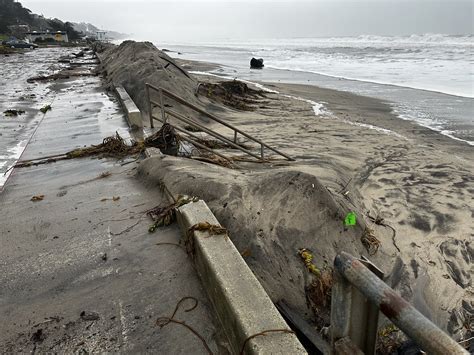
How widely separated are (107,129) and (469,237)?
7.31 m

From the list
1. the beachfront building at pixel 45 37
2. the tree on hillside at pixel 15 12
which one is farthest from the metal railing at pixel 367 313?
the tree on hillside at pixel 15 12

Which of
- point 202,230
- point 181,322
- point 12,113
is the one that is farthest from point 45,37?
point 181,322

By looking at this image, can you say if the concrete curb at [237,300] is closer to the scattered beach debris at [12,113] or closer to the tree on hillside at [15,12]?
the scattered beach debris at [12,113]

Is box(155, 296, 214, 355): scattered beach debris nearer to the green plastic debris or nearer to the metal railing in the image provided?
the metal railing

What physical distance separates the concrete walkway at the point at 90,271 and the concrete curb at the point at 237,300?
147 millimetres

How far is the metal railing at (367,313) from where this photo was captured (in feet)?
4.13

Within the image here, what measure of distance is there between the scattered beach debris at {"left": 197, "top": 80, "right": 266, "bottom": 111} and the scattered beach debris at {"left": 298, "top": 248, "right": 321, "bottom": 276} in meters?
9.70

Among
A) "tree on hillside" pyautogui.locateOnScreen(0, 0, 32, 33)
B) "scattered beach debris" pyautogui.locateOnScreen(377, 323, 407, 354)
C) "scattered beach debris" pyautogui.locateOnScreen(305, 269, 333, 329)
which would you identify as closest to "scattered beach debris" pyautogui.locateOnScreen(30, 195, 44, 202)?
"scattered beach debris" pyautogui.locateOnScreen(305, 269, 333, 329)

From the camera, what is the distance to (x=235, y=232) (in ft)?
12.3

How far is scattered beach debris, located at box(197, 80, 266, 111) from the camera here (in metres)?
13.4

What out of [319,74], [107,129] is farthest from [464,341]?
[319,74]

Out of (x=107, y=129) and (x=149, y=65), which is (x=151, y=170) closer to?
(x=107, y=129)

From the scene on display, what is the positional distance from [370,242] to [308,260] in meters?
1.10

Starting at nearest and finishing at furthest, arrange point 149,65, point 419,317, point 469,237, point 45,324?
point 419,317 < point 45,324 < point 469,237 < point 149,65
